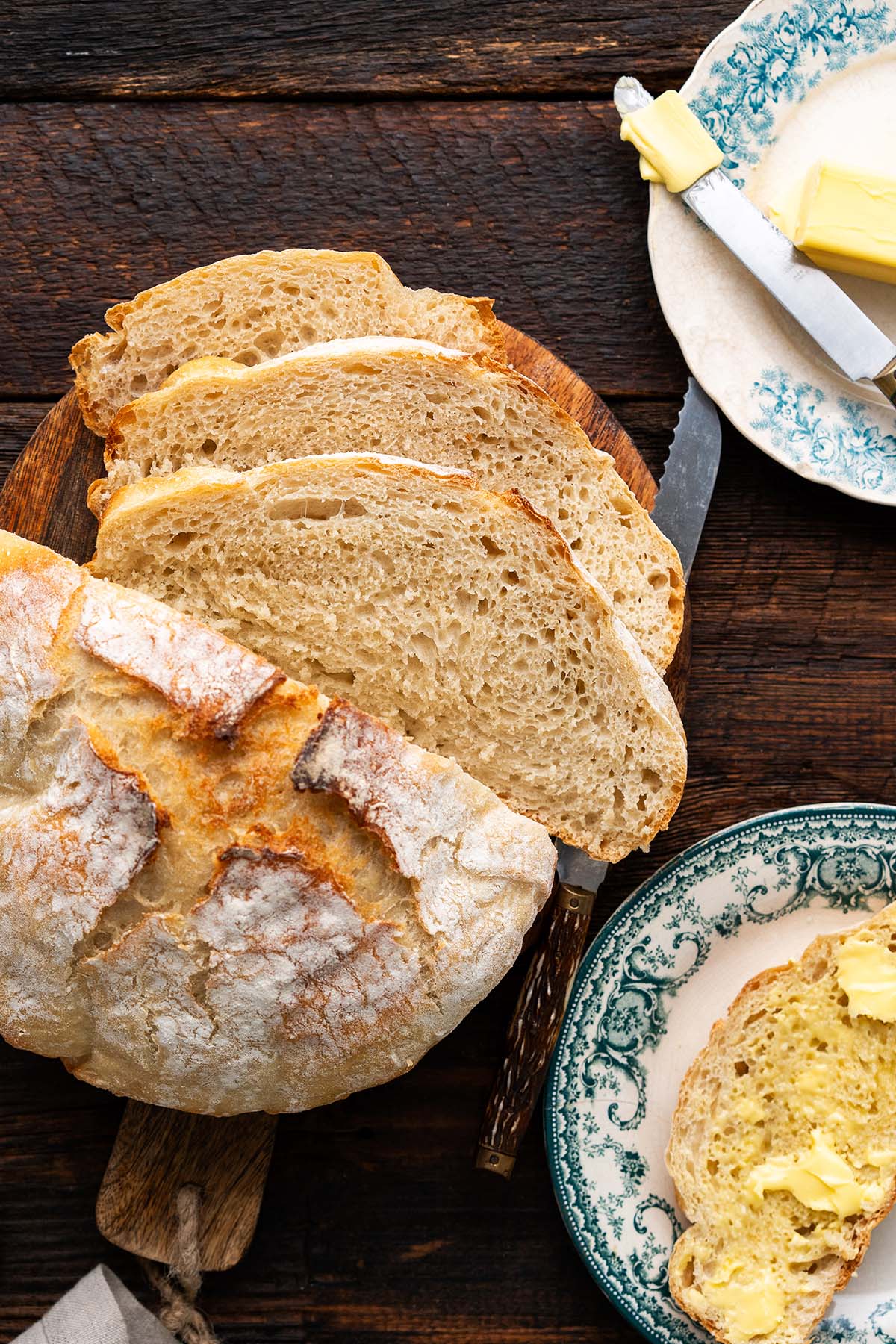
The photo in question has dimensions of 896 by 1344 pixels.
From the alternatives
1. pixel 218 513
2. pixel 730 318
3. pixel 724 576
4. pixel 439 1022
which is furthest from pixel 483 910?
pixel 730 318

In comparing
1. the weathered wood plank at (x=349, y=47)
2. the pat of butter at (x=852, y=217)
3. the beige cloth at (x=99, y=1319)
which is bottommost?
the beige cloth at (x=99, y=1319)

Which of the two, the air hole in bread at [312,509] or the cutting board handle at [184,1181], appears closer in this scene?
the air hole in bread at [312,509]

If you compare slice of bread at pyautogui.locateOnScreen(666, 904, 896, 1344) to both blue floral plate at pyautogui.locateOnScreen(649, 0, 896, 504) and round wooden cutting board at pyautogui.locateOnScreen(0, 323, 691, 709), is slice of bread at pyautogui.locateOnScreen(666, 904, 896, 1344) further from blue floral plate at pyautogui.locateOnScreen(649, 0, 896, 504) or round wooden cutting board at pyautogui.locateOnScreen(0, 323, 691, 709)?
round wooden cutting board at pyautogui.locateOnScreen(0, 323, 691, 709)

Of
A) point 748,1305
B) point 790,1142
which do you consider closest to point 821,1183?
point 790,1142

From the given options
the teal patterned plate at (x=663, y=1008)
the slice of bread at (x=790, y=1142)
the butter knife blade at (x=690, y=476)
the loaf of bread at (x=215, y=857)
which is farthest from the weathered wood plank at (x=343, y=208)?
the slice of bread at (x=790, y=1142)

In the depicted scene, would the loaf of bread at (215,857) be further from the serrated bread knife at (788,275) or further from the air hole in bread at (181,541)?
the serrated bread knife at (788,275)

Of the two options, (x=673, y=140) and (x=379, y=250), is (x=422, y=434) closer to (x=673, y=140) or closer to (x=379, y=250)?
(x=379, y=250)

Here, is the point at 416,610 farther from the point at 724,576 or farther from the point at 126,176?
the point at 126,176
